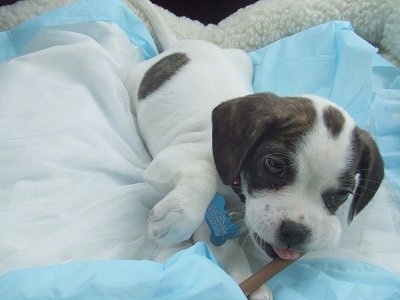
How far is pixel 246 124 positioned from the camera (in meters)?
1.63

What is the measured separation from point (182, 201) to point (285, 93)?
4.28 feet

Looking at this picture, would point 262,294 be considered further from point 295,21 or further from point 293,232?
point 295,21

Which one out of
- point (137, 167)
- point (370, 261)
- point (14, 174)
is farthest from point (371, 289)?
point (14, 174)

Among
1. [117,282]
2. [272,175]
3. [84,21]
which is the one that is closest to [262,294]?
[272,175]

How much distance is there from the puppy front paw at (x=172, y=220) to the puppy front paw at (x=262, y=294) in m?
0.25

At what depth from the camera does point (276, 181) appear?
1.59 m

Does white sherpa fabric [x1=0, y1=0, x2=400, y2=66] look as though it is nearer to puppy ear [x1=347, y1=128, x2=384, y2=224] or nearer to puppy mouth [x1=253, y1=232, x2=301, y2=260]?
puppy ear [x1=347, y1=128, x2=384, y2=224]

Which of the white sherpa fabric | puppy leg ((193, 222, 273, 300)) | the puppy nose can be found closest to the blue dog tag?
puppy leg ((193, 222, 273, 300))

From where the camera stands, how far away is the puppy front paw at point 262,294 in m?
1.64

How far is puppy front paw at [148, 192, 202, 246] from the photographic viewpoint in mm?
1623

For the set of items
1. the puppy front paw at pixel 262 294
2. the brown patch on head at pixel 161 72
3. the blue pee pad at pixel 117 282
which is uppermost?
the blue pee pad at pixel 117 282

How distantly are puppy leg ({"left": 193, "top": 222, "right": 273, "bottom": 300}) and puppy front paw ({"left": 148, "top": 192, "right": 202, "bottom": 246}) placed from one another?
0.39 feet

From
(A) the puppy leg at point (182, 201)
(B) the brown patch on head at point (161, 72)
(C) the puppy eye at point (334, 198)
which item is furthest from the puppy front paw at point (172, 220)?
(B) the brown patch on head at point (161, 72)

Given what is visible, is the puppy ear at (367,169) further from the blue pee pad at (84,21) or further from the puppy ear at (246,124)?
the blue pee pad at (84,21)
